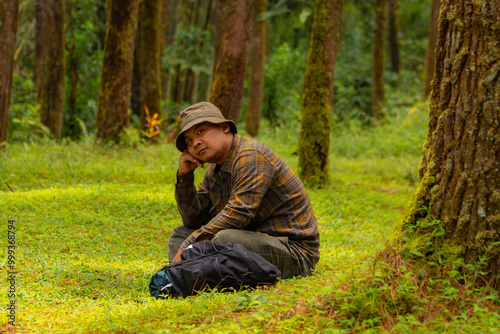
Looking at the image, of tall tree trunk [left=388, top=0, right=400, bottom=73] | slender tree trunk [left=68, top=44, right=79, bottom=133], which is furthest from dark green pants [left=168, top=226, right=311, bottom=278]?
tall tree trunk [left=388, top=0, right=400, bottom=73]

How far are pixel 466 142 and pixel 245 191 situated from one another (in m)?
1.70

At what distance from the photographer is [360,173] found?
461 inches

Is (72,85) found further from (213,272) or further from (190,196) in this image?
(213,272)

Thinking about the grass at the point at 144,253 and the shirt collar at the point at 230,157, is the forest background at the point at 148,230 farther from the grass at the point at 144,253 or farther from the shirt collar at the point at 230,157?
the shirt collar at the point at 230,157

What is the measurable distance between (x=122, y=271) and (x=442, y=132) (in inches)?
123

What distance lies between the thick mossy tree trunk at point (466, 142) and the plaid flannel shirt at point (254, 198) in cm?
105

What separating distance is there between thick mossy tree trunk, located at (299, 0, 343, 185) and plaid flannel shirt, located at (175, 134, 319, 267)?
4.41 metres

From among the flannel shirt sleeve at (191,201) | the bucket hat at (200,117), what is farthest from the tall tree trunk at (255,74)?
the bucket hat at (200,117)

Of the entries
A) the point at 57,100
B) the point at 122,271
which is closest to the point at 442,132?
the point at 122,271

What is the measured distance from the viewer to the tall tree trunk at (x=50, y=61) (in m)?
13.3

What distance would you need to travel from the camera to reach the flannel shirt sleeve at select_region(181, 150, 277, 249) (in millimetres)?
4199

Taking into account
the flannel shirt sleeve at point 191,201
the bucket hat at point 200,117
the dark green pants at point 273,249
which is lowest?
the dark green pants at point 273,249

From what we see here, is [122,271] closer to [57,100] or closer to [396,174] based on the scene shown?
[396,174]

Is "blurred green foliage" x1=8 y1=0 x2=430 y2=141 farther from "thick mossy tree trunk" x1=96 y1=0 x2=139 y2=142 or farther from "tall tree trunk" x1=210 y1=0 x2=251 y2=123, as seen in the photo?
"tall tree trunk" x1=210 y1=0 x2=251 y2=123
